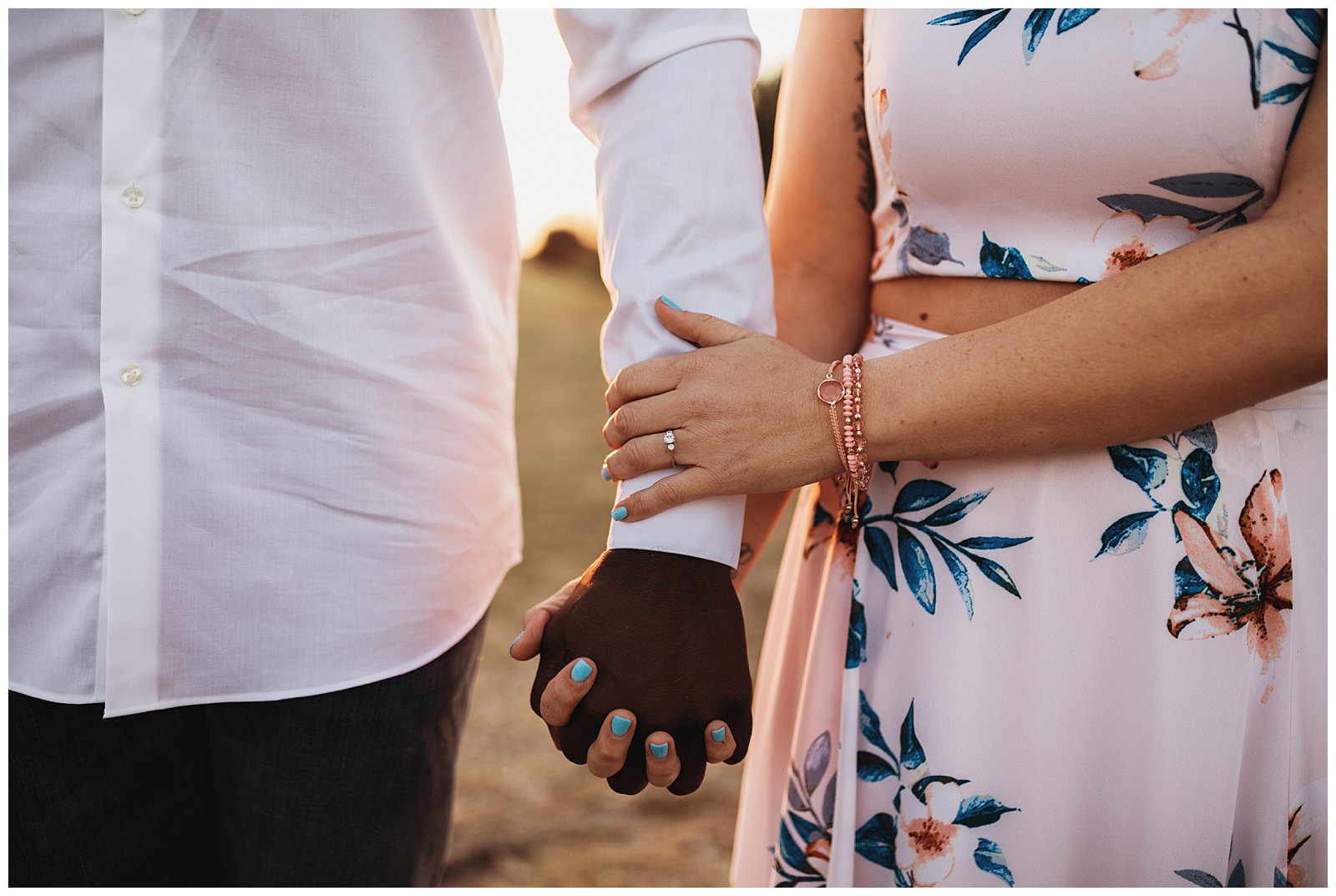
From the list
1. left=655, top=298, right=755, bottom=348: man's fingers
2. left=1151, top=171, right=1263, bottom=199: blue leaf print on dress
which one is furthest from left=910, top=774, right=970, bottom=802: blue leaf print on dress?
left=1151, top=171, right=1263, bottom=199: blue leaf print on dress

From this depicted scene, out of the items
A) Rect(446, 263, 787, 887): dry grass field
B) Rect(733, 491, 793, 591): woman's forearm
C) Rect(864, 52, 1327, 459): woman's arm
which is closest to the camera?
Rect(864, 52, 1327, 459): woman's arm

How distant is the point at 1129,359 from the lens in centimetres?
93

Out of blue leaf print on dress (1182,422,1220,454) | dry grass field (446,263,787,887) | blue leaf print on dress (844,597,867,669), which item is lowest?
dry grass field (446,263,787,887)

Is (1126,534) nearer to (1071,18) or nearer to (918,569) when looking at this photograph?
(918,569)

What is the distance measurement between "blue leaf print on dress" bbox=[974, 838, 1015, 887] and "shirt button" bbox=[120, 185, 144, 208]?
1209mm

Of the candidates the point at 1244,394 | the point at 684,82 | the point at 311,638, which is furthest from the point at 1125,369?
the point at 311,638

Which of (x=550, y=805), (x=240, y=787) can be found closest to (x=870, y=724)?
(x=240, y=787)

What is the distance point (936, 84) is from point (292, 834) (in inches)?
48.1

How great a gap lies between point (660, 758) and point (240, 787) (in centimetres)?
59

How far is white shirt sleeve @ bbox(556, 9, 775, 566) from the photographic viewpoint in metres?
1.06

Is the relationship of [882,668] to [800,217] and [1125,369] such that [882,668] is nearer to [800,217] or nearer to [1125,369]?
[1125,369]

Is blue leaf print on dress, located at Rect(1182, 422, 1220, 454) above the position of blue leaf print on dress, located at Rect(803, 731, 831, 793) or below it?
above

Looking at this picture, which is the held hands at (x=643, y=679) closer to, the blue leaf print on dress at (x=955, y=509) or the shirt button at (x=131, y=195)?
the blue leaf print on dress at (x=955, y=509)

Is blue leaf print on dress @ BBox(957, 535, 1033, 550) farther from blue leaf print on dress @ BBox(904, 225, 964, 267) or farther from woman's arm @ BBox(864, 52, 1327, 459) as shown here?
blue leaf print on dress @ BBox(904, 225, 964, 267)
